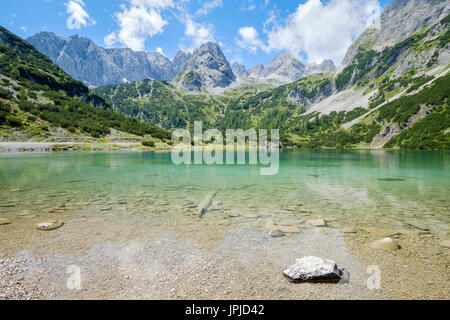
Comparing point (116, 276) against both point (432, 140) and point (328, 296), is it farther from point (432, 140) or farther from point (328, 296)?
point (432, 140)

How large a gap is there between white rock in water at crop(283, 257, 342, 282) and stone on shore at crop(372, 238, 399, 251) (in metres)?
3.82

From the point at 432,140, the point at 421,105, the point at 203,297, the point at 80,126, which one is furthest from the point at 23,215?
the point at 421,105

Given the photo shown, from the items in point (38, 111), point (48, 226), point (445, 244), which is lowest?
point (445, 244)

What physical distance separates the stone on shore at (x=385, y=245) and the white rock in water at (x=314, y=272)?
150 inches

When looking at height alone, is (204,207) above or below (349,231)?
above

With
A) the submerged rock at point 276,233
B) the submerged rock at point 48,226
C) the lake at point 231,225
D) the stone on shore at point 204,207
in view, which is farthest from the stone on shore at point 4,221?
the submerged rock at point 276,233

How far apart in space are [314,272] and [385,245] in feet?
17.0

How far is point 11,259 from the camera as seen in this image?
871 centimetres

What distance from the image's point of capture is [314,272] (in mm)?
7152

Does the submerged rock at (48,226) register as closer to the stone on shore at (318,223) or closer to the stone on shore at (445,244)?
the stone on shore at (318,223)

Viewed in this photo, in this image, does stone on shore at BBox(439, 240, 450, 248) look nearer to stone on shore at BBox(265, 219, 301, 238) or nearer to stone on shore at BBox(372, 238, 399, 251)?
stone on shore at BBox(372, 238, 399, 251)

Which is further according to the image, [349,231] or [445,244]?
[349,231]

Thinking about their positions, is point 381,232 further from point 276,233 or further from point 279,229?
point 276,233

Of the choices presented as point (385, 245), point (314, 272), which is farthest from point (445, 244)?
point (314, 272)
